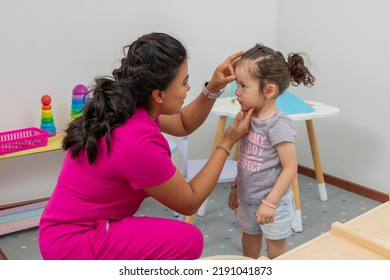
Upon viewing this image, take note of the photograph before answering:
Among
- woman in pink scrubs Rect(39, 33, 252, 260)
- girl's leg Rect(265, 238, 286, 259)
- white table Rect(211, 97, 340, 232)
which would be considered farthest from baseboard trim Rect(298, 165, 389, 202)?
woman in pink scrubs Rect(39, 33, 252, 260)

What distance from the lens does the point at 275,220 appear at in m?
1.48

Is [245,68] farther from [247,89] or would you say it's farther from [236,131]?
[236,131]

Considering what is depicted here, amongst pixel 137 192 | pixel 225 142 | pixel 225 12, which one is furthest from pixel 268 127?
pixel 225 12

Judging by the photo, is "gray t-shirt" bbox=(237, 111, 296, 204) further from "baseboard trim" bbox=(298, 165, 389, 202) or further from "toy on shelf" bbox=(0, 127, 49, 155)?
"baseboard trim" bbox=(298, 165, 389, 202)

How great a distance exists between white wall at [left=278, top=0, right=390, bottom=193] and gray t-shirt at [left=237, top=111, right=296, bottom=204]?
4.55ft

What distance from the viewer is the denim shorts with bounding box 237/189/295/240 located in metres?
1.49

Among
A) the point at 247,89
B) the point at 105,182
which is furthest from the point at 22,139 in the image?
the point at 247,89

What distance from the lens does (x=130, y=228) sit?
1.29m

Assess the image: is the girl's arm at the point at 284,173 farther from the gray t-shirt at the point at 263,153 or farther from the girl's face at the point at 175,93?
the girl's face at the point at 175,93

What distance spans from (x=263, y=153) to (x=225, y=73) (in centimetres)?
27

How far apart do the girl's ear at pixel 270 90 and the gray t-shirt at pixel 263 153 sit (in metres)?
0.06

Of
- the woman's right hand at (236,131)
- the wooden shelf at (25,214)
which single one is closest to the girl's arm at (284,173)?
the woman's right hand at (236,131)
